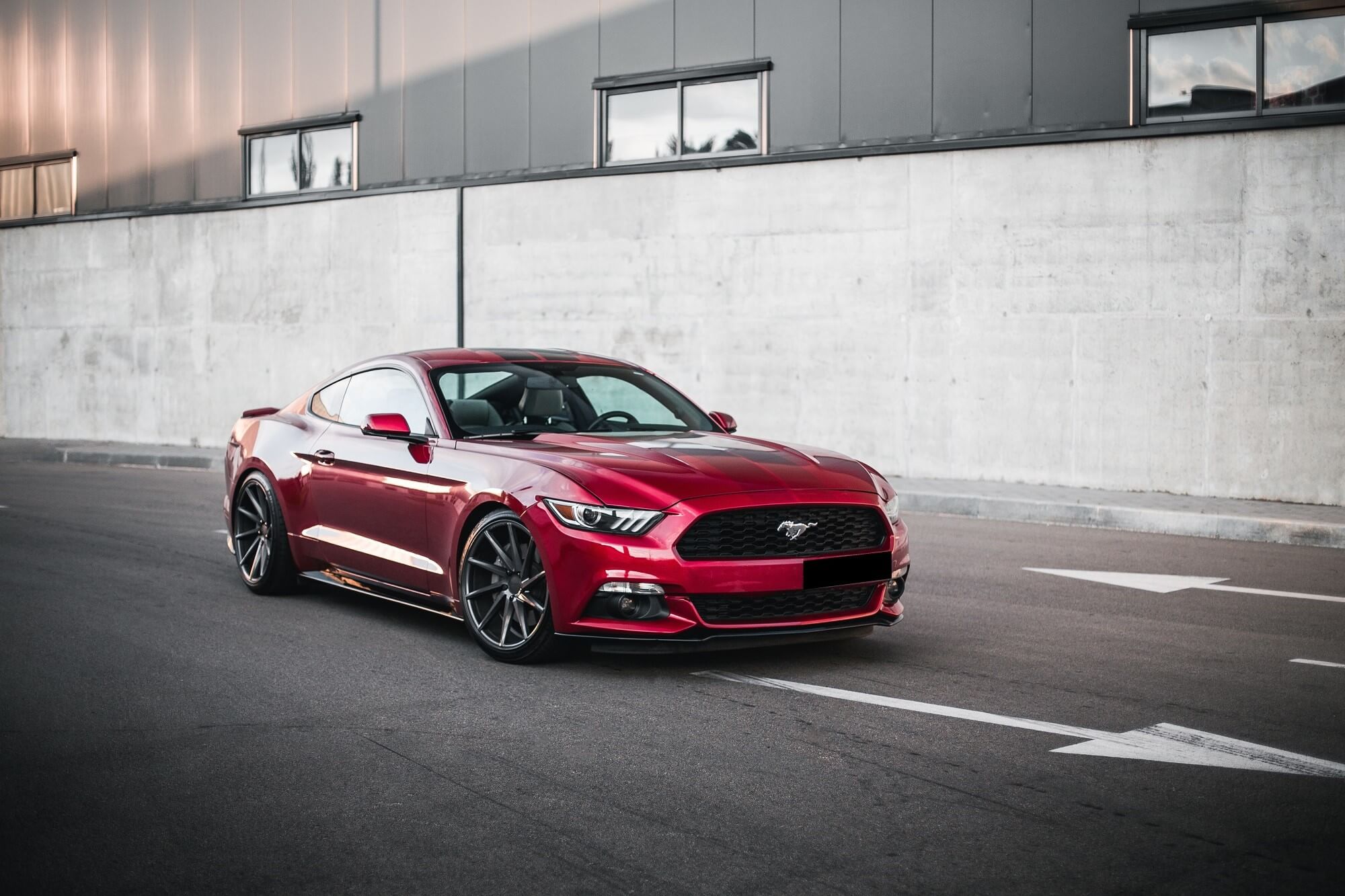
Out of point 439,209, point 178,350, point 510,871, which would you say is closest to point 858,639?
point 510,871

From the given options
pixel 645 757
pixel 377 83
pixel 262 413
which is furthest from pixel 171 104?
pixel 645 757

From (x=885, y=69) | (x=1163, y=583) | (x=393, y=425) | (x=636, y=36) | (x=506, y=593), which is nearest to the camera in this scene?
(x=506, y=593)

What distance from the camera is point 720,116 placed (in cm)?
1714

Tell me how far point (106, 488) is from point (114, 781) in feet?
38.0

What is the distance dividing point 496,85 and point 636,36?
7.40 feet

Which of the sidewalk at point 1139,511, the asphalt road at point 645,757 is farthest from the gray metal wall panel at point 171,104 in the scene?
the asphalt road at point 645,757

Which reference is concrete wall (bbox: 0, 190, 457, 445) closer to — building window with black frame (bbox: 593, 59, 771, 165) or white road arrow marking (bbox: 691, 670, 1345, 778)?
building window with black frame (bbox: 593, 59, 771, 165)

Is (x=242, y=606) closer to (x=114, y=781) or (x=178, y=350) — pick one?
(x=114, y=781)

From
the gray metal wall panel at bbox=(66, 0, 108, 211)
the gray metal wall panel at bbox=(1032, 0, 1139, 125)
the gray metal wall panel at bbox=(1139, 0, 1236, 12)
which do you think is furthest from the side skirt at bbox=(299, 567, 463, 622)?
the gray metal wall panel at bbox=(66, 0, 108, 211)

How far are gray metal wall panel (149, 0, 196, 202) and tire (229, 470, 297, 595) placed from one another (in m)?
15.7

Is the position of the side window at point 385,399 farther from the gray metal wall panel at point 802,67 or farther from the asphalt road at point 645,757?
the gray metal wall panel at point 802,67

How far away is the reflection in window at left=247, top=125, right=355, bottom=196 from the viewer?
20562 mm

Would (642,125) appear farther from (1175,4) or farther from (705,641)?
(705,641)

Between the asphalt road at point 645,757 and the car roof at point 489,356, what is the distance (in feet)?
4.71
